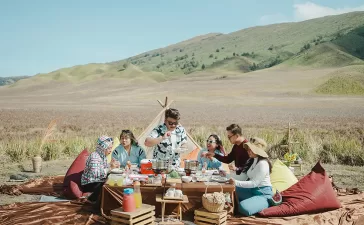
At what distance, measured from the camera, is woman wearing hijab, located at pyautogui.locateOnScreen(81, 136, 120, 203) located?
18.3 feet

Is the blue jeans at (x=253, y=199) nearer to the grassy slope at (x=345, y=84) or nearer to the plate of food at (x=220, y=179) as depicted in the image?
the plate of food at (x=220, y=179)

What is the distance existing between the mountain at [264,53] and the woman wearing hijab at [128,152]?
230ft

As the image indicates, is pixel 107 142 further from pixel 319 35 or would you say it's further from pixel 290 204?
pixel 319 35

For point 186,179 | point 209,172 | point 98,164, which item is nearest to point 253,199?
point 209,172

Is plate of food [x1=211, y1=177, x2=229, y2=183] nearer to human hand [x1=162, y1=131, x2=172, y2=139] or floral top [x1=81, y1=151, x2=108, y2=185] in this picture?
human hand [x1=162, y1=131, x2=172, y2=139]

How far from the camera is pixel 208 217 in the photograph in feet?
15.8

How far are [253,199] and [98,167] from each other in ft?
7.71

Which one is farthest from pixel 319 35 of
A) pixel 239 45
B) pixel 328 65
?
pixel 328 65

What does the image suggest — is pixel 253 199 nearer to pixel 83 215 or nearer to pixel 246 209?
pixel 246 209

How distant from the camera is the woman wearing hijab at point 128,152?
248 inches

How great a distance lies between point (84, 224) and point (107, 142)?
1.19 metres

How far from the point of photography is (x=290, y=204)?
5.52 metres

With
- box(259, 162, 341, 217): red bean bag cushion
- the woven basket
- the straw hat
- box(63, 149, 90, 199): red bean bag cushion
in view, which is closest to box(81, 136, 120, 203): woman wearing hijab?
box(63, 149, 90, 199): red bean bag cushion

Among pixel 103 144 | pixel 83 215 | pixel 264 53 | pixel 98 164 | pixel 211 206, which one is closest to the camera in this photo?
pixel 211 206
